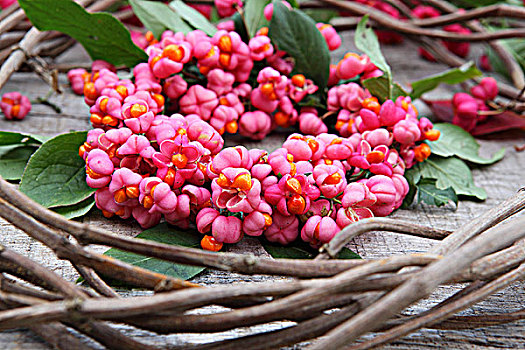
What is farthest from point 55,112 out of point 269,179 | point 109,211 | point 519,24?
point 519,24

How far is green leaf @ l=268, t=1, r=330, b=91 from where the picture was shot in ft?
1.97

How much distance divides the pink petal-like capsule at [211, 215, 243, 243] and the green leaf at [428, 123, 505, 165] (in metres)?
0.29

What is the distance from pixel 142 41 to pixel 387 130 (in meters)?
0.39

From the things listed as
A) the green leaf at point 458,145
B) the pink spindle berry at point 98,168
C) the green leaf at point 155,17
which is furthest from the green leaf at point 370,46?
the pink spindle berry at point 98,168

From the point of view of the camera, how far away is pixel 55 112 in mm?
670

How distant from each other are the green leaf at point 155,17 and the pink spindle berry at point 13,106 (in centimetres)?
18

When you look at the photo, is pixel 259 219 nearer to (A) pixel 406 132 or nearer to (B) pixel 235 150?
(B) pixel 235 150

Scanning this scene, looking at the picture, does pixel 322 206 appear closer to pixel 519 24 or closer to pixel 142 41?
pixel 142 41

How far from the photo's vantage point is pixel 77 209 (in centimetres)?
49

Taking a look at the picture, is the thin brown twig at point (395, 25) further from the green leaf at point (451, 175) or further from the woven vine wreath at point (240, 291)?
the woven vine wreath at point (240, 291)

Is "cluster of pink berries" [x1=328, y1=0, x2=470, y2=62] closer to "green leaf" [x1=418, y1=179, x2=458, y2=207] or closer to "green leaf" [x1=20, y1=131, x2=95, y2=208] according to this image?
"green leaf" [x1=418, y1=179, x2=458, y2=207]

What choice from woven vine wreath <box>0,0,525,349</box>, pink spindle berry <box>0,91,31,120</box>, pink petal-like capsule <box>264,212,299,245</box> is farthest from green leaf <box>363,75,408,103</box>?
pink spindle berry <box>0,91,31,120</box>

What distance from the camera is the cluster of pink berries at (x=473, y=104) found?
673 mm

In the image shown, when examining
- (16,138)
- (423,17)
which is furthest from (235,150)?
(423,17)
